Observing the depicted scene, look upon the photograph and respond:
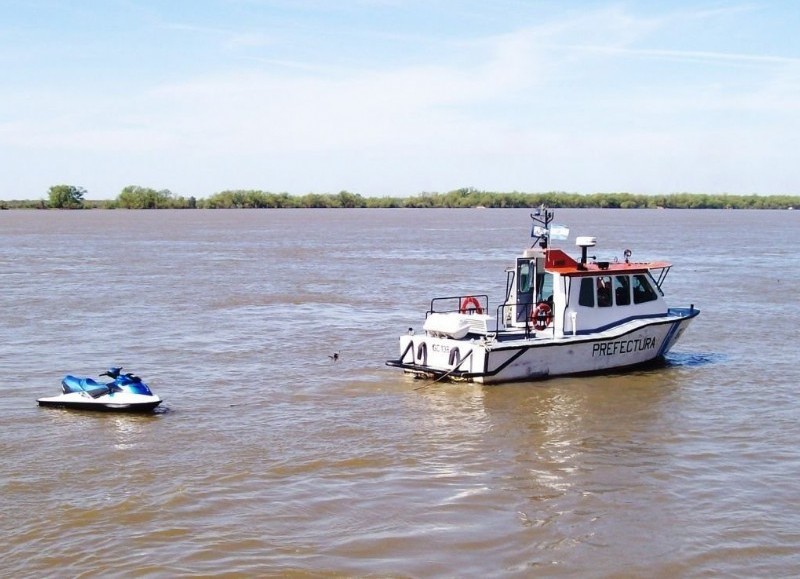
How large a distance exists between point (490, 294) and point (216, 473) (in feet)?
64.1

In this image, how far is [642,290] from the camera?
65.3 ft

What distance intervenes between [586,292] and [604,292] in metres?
0.53

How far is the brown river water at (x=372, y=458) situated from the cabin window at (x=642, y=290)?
152cm

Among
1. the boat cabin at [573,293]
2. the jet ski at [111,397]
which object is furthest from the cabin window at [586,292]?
the jet ski at [111,397]

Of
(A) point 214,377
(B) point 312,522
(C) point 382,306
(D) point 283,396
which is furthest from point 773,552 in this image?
(C) point 382,306

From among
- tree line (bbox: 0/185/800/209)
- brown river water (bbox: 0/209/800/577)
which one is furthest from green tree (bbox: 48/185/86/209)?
Result: brown river water (bbox: 0/209/800/577)

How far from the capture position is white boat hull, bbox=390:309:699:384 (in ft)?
58.4

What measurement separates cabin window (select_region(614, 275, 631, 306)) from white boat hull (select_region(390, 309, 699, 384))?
45 centimetres

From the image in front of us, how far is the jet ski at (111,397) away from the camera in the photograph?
1573 centimetres

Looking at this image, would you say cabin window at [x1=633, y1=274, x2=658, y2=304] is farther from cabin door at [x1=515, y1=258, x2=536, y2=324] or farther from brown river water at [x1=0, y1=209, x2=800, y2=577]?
cabin door at [x1=515, y1=258, x2=536, y2=324]

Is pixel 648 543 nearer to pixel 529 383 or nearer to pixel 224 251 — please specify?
pixel 529 383

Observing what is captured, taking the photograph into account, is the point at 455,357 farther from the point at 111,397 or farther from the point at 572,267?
the point at 111,397

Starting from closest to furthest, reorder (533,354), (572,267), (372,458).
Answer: (372,458), (533,354), (572,267)

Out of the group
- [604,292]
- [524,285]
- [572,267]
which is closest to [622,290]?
[604,292]
